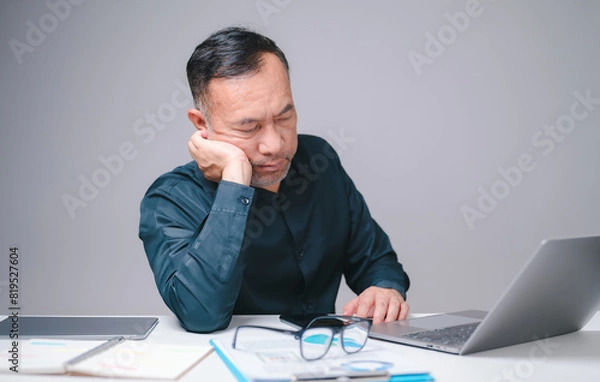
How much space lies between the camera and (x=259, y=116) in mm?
1585

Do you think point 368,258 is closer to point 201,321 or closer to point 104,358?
point 201,321

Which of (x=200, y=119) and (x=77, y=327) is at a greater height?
(x=200, y=119)

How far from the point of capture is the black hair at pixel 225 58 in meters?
1.64

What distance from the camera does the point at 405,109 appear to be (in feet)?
9.49

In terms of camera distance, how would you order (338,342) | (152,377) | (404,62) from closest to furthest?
(152,377) < (338,342) < (404,62)

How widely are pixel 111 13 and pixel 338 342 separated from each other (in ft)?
7.44

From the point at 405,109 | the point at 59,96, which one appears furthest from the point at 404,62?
the point at 59,96

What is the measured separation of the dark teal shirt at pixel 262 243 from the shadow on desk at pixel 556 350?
53 cm

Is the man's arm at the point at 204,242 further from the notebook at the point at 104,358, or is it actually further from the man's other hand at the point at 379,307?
the man's other hand at the point at 379,307

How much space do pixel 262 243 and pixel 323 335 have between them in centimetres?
58

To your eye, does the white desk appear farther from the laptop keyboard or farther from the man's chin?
the man's chin

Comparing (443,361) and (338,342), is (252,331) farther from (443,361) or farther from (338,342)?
(443,361)

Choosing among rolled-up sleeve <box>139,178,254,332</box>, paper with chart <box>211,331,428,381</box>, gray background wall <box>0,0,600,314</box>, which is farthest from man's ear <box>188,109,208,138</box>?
gray background wall <box>0,0,600,314</box>

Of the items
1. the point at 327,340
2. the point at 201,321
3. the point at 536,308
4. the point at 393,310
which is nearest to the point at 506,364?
the point at 536,308
